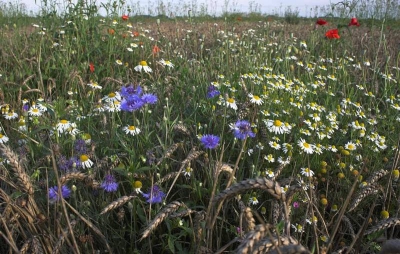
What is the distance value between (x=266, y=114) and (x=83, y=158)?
1.09 m

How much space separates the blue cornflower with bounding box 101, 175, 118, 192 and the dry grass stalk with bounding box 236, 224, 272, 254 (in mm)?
984

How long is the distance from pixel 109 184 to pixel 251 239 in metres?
1.03

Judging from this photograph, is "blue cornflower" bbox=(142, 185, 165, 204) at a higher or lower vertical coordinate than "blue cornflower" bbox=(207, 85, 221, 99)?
lower

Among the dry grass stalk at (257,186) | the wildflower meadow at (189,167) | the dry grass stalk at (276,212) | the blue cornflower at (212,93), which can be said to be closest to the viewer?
the dry grass stalk at (257,186)

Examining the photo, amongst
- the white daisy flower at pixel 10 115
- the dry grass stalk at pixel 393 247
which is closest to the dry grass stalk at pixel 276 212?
the dry grass stalk at pixel 393 247

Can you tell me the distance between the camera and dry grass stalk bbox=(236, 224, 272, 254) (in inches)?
31.4

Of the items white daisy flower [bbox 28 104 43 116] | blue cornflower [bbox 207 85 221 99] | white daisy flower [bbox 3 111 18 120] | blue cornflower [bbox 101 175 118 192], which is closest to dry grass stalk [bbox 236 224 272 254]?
blue cornflower [bbox 101 175 118 192]

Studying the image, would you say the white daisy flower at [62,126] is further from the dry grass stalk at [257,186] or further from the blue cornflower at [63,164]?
the dry grass stalk at [257,186]

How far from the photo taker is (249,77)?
3.14 m

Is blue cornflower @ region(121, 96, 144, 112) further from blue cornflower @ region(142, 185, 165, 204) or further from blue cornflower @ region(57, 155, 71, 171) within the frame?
blue cornflower @ region(142, 185, 165, 204)

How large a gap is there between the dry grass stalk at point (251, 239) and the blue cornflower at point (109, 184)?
98 centimetres

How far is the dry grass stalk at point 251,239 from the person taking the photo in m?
0.80

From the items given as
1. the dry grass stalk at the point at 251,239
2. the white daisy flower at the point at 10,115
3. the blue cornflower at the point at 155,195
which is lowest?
the blue cornflower at the point at 155,195

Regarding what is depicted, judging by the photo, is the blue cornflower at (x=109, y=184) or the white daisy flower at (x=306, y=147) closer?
the blue cornflower at (x=109, y=184)
